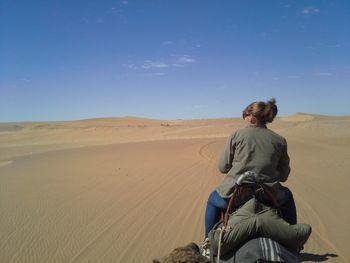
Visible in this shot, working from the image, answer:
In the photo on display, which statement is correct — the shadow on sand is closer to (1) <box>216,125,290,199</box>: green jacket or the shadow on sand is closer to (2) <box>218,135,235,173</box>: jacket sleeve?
(1) <box>216,125,290,199</box>: green jacket

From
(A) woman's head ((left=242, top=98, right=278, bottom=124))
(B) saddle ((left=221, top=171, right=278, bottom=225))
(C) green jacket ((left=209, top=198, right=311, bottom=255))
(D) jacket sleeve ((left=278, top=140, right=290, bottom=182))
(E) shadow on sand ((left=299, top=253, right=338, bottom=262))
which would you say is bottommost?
(E) shadow on sand ((left=299, top=253, right=338, bottom=262))

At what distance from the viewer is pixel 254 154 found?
4598mm

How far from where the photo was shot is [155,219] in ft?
30.1

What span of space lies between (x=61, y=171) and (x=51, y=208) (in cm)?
731

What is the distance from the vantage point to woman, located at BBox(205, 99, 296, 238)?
Answer: 181 inches

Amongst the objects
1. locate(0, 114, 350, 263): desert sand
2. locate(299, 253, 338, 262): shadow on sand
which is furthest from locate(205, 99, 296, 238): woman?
locate(0, 114, 350, 263): desert sand

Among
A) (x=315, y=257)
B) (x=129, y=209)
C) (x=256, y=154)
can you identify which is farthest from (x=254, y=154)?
(x=129, y=209)

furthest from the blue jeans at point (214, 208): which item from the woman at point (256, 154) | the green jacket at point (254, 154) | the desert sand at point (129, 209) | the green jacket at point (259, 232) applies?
the desert sand at point (129, 209)

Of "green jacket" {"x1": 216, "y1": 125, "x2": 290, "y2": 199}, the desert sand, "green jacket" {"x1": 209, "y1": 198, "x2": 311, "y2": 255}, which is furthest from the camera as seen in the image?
the desert sand

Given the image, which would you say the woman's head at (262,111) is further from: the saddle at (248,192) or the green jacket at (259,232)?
the green jacket at (259,232)

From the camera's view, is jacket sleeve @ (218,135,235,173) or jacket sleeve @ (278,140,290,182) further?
jacket sleeve @ (278,140,290,182)

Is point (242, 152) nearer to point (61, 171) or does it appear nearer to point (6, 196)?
point (6, 196)

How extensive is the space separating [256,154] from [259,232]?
90 cm

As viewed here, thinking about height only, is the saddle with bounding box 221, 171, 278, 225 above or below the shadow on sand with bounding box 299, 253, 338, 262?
above
